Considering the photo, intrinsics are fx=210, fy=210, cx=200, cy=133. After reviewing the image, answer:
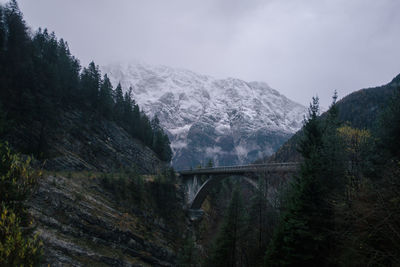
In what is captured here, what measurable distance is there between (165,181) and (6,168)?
3446 centimetres

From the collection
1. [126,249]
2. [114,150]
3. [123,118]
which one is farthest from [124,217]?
[123,118]

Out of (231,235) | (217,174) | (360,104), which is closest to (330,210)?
(231,235)

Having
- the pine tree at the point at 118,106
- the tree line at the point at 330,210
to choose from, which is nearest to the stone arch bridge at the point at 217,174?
the tree line at the point at 330,210

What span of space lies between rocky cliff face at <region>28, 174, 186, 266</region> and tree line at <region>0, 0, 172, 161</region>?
27.5 feet

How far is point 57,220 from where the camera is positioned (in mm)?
20500

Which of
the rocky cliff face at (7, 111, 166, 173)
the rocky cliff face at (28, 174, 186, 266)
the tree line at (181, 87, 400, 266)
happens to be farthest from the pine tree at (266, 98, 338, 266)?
the rocky cliff face at (7, 111, 166, 173)

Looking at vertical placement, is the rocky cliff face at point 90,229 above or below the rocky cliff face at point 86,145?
below

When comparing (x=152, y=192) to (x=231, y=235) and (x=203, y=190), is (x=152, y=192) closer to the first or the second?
(x=203, y=190)

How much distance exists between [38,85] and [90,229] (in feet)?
110

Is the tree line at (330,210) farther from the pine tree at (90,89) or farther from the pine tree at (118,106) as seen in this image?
the pine tree at (118,106)

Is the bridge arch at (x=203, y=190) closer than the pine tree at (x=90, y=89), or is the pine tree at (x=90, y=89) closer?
the bridge arch at (x=203, y=190)

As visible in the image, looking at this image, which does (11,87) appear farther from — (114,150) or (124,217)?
(124,217)

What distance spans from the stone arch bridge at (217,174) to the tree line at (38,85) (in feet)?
91.8

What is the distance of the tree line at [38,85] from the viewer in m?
34.1
